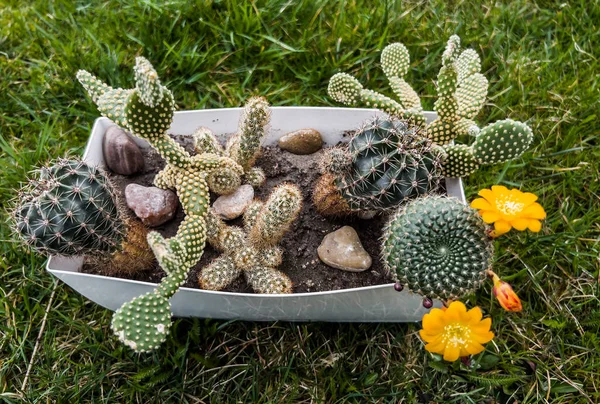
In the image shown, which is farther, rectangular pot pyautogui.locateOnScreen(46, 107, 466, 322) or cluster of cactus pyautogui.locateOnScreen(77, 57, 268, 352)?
rectangular pot pyautogui.locateOnScreen(46, 107, 466, 322)

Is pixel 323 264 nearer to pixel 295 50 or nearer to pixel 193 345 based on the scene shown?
pixel 193 345

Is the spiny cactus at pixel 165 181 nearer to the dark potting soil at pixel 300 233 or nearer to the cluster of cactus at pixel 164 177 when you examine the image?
the cluster of cactus at pixel 164 177

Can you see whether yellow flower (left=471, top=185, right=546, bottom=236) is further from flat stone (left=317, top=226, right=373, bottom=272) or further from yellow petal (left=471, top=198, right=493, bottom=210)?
flat stone (left=317, top=226, right=373, bottom=272)

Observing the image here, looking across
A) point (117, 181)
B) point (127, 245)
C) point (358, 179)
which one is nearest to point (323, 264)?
point (358, 179)

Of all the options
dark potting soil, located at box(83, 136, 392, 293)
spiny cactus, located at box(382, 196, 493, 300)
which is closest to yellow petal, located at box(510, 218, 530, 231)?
spiny cactus, located at box(382, 196, 493, 300)

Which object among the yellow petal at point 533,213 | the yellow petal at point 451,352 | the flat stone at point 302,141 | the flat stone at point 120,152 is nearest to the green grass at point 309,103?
the flat stone at point 120,152

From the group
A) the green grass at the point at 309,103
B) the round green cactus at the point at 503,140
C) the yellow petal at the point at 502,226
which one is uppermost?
the round green cactus at the point at 503,140

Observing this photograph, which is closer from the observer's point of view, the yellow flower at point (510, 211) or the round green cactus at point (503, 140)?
the yellow flower at point (510, 211)
